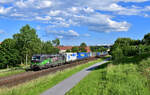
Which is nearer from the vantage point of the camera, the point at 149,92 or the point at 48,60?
the point at 149,92

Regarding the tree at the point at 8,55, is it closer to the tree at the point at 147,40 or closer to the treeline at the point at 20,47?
the treeline at the point at 20,47

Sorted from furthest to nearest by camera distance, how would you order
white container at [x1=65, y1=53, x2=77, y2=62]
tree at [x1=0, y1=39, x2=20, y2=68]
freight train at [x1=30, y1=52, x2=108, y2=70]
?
tree at [x1=0, y1=39, x2=20, y2=68], white container at [x1=65, y1=53, x2=77, y2=62], freight train at [x1=30, y1=52, x2=108, y2=70]

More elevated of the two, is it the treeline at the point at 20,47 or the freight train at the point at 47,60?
the treeline at the point at 20,47

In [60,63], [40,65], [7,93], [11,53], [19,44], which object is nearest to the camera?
[7,93]

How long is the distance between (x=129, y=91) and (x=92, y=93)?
252 cm

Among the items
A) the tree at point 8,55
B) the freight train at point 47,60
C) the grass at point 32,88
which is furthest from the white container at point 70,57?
the grass at point 32,88

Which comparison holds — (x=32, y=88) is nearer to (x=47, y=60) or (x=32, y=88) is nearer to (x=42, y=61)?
(x=42, y=61)

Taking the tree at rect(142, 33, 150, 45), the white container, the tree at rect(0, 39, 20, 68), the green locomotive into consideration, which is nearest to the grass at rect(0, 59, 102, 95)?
the green locomotive

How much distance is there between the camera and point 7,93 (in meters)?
13.9

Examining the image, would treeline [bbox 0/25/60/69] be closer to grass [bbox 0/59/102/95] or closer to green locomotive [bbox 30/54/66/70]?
green locomotive [bbox 30/54/66/70]

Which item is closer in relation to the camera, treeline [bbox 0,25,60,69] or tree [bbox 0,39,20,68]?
treeline [bbox 0,25,60,69]

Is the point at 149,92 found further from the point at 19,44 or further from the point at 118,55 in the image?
the point at 19,44

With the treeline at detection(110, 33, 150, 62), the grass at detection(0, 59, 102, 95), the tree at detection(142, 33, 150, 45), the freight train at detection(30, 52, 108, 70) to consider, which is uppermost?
the tree at detection(142, 33, 150, 45)

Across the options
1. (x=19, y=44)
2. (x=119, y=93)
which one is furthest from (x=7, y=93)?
(x=19, y=44)
